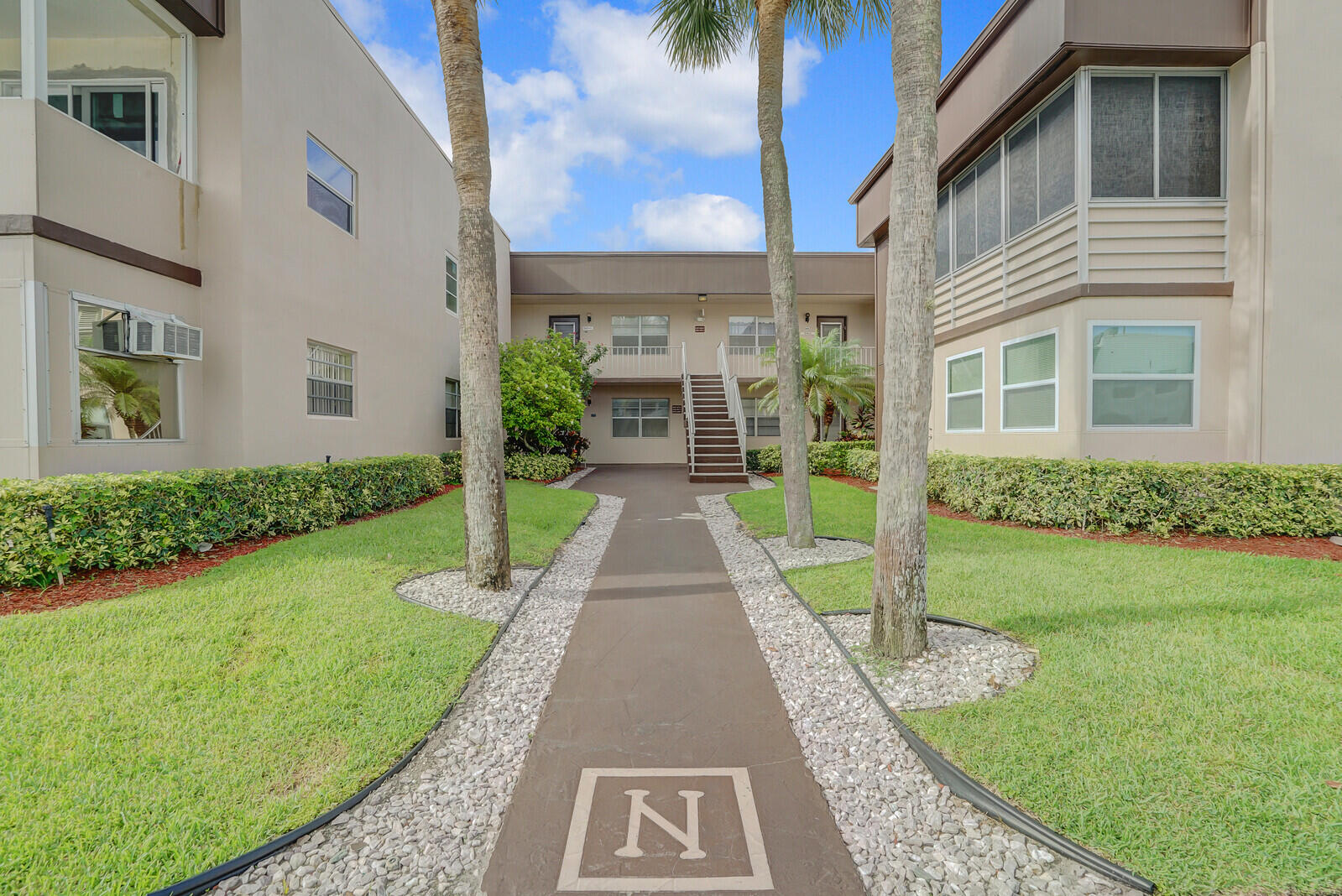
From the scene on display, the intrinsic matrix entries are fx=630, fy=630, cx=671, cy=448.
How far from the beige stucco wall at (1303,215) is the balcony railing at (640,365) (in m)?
14.7

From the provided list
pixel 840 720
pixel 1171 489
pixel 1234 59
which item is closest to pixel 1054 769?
pixel 840 720

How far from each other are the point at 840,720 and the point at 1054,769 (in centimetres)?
104

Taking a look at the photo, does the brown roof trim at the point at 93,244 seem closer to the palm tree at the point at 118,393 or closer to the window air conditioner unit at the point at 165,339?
the window air conditioner unit at the point at 165,339

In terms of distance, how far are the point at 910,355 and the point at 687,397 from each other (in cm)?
1413

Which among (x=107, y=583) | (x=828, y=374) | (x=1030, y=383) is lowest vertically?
(x=107, y=583)

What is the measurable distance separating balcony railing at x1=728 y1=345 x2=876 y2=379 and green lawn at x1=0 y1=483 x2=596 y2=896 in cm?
1610

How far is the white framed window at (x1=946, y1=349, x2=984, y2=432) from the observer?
34.7 feet

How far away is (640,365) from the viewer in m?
20.3

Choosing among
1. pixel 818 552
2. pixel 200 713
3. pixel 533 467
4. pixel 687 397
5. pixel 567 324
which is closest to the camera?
pixel 200 713

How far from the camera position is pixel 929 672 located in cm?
382

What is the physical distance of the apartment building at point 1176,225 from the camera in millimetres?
7320

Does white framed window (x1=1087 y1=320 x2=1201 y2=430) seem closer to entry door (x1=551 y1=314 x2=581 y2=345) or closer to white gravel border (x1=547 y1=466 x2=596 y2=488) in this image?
white gravel border (x1=547 y1=466 x2=596 y2=488)

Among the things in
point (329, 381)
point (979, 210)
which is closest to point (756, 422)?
point (979, 210)

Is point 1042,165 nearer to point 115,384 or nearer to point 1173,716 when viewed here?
point 1173,716
